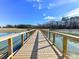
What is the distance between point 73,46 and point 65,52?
2857mm

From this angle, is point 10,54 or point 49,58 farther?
point 49,58

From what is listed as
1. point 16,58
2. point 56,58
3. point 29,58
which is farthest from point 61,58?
point 16,58

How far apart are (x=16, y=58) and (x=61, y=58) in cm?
147

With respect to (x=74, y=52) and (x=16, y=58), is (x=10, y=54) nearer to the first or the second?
(x=16, y=58)

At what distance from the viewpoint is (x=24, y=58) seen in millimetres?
4191

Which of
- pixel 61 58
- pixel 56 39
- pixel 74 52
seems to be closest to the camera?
pixel 61 58

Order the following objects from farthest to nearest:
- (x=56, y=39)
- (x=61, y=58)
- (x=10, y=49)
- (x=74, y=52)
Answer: (x=56, y=39) → (x=74, y=52) → (x=61, y=58) → (x=10, y=49)

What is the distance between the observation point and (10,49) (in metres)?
3.81

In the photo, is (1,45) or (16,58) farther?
(1,45)

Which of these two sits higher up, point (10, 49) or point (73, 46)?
point (10, 49)

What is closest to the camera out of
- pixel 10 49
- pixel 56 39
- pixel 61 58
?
pixel 10 49

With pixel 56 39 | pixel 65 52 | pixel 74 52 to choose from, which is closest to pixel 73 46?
pixel 74 52

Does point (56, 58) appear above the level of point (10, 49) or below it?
below

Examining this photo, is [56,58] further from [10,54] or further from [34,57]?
[10,54]
